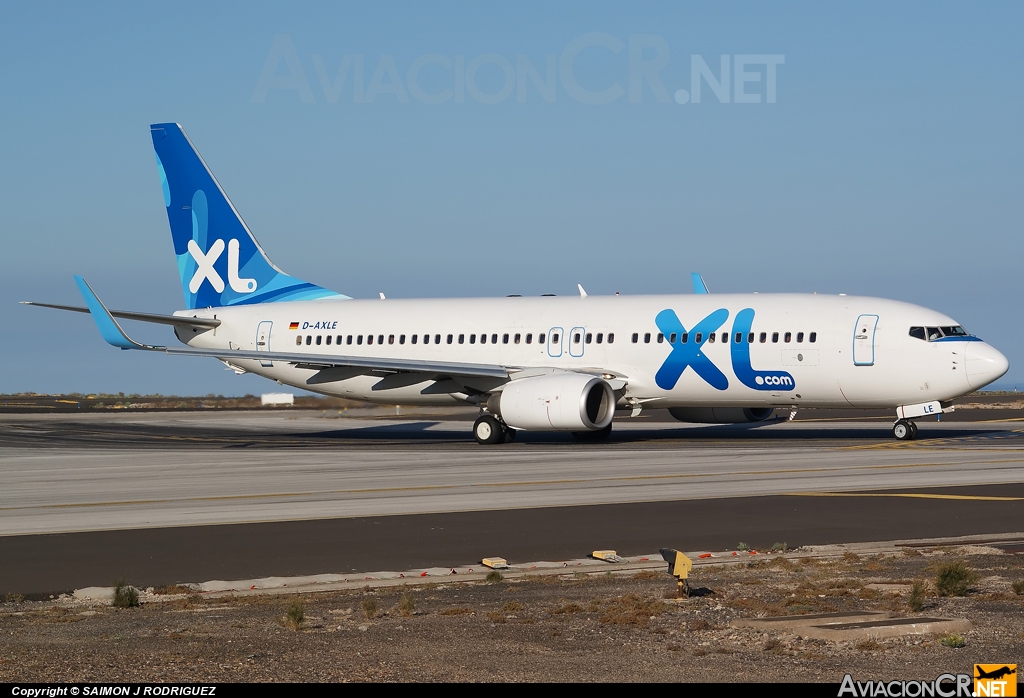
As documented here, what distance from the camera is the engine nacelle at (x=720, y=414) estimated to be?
36.8m

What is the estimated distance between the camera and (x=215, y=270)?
41.0 metres

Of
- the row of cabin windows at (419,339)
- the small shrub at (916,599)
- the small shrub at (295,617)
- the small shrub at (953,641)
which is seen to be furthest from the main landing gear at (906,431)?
the small shrub at (295,617)

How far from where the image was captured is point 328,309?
129 ft

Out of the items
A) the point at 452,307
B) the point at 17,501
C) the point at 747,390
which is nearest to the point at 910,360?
the point at 747,390

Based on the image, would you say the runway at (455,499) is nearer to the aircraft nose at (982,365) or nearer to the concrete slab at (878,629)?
the aircraft nose at (982,365)

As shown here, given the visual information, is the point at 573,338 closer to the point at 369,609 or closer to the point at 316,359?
the point at 316,359

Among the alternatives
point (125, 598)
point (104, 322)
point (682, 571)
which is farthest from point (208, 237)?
point (682, 571)

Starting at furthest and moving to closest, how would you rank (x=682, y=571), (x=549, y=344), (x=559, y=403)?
(x=549, y=344), (x=559, y=403), (x=682, y=571)

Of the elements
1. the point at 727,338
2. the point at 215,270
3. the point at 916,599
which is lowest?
the point at 916,599

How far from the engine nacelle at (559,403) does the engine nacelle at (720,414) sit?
15.3 ft

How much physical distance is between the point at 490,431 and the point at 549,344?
312 cm

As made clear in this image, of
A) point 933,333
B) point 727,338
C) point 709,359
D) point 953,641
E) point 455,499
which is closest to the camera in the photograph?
point 953,641

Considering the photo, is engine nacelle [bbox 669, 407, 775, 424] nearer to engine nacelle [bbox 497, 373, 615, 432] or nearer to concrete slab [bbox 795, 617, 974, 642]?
engine nacelle [bbox 497, 373, 615, 432]

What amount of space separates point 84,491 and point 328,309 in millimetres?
18258
